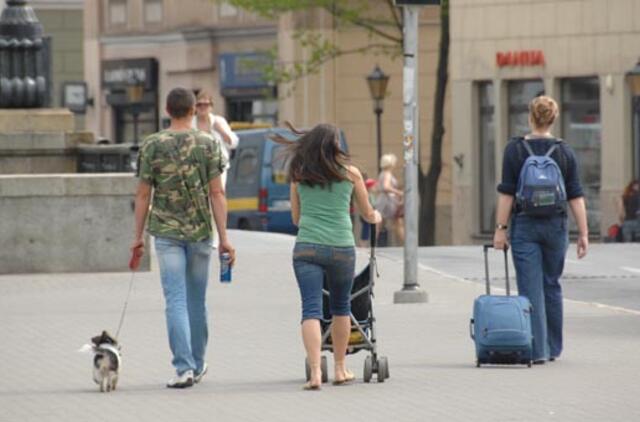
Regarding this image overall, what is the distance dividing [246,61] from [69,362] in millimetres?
34826

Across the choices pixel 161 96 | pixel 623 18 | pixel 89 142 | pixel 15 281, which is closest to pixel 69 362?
pixel 15 281

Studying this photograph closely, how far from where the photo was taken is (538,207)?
13.8 m

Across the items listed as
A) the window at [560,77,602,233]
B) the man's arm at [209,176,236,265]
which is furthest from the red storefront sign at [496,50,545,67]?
the man's arm at [209,176,236,265]

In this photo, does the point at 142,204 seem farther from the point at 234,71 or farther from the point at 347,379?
the point at 234,71

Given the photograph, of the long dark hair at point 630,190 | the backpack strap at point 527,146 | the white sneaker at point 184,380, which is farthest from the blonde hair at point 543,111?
the long dark hair at point 630,190

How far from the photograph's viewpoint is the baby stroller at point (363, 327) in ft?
42.3

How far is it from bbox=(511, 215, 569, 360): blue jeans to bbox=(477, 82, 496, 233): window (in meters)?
31.9

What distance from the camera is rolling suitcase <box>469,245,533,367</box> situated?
13.6 metres

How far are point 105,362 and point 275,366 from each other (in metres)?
1.73

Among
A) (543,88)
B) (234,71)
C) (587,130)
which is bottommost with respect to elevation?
(587,130)

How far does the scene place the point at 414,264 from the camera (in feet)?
→ 62.5

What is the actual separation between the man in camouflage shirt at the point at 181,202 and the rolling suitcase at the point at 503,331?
160cm

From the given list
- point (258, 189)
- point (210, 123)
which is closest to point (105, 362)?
point (210, 123)

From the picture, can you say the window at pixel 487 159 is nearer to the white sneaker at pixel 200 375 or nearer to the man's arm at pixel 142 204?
the white sneaker at pixel 200 375
